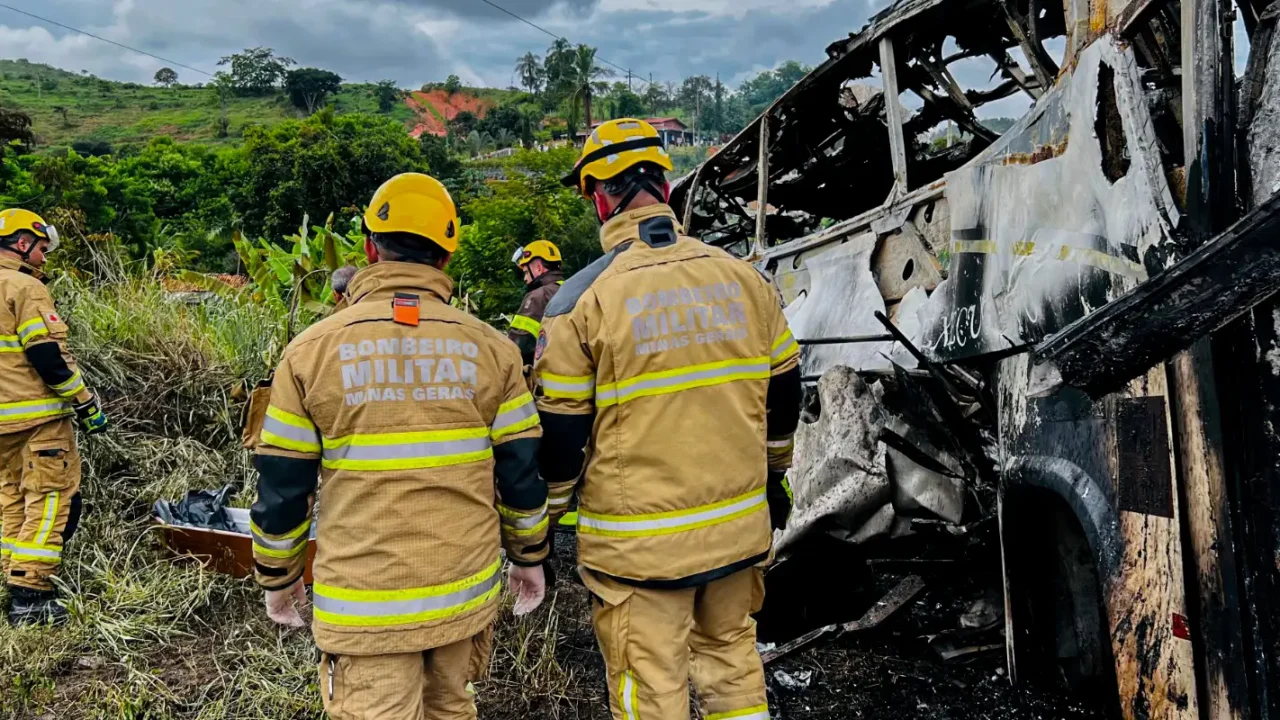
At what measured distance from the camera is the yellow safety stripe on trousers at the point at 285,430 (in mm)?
1700

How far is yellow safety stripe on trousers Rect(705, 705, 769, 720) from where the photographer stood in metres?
2.01

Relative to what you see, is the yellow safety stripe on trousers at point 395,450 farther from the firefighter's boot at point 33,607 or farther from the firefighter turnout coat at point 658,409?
the firefighter's boot at point 33,607

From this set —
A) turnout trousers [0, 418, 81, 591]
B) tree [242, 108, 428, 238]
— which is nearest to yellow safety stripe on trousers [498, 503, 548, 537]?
turnout trousers [0, 418, 81, 591]

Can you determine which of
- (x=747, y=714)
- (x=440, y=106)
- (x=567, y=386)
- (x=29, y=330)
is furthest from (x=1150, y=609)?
(x=440, y=106)

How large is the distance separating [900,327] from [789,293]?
1658mm

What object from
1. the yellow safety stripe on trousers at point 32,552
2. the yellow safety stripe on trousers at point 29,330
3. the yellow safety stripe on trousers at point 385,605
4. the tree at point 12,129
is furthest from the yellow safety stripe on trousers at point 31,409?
the tree at point 12,129

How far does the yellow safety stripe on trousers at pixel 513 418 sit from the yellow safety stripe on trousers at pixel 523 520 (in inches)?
8.1

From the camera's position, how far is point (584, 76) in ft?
153

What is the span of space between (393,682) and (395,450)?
1.71ft

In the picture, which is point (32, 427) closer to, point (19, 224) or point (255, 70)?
point (19, 224)

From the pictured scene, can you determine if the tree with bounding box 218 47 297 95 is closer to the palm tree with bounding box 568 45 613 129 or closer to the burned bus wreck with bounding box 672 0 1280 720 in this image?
the palm tree with bounding box 568 45 613 129

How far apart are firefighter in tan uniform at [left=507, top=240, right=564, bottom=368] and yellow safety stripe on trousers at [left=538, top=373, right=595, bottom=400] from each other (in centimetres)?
227

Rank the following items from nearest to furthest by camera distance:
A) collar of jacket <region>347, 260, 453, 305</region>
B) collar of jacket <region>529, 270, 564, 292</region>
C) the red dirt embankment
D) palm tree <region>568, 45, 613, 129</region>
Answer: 1. collar of jacket <region>347, 260, 453, 305</region>
2. collar of jacket <region>529, 270, 564, 292</region>
3. palm tree <region>568, 45, 613, 129</region>
4. the red dirt embankment

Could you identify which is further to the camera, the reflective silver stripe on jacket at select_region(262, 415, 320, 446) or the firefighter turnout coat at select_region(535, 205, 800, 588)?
the firefighter turnout coat at select_region(535, 205, 800, 588)
